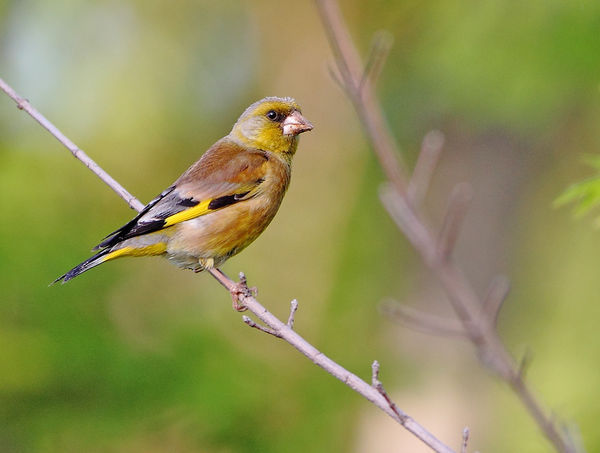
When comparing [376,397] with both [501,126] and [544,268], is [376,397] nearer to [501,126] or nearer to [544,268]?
[501,126]

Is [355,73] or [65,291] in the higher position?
[65,291]

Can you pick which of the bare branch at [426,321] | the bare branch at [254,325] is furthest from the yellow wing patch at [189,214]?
the bare branch at [426,321]

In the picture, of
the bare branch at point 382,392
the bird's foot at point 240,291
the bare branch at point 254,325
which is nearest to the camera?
Result: the bare branch at point 382,392

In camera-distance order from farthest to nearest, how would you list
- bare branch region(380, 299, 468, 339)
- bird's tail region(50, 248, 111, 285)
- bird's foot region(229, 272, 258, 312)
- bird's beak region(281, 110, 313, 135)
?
bird's beak region(281, 110, 313, 135) < bird's tail region(50, 248, 111, 285) < bird's foot region(229, 272, 258, 312) < bare branch region(380, 299, 468, 339)

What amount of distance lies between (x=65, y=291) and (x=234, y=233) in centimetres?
272

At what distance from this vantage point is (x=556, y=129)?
11531mm

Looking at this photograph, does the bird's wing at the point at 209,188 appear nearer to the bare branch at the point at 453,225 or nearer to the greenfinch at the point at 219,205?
the greenfinch at the point at 219,205

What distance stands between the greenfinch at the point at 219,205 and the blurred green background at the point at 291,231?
2.39m

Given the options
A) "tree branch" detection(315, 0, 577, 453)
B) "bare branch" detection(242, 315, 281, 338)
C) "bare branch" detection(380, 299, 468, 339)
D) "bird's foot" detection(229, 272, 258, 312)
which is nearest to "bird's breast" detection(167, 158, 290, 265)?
"bird's foot" detection(229, 272, 258, 312)

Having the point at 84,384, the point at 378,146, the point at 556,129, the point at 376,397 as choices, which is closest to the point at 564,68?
the point at 556,129

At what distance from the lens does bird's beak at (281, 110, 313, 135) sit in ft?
19.8

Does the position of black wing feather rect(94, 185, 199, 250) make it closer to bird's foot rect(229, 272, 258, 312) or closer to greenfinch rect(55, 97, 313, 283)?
greenfinch rect(55, 97, 313, 283)

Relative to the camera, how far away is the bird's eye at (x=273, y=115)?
616cm

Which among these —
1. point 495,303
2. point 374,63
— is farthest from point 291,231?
point 495,303
